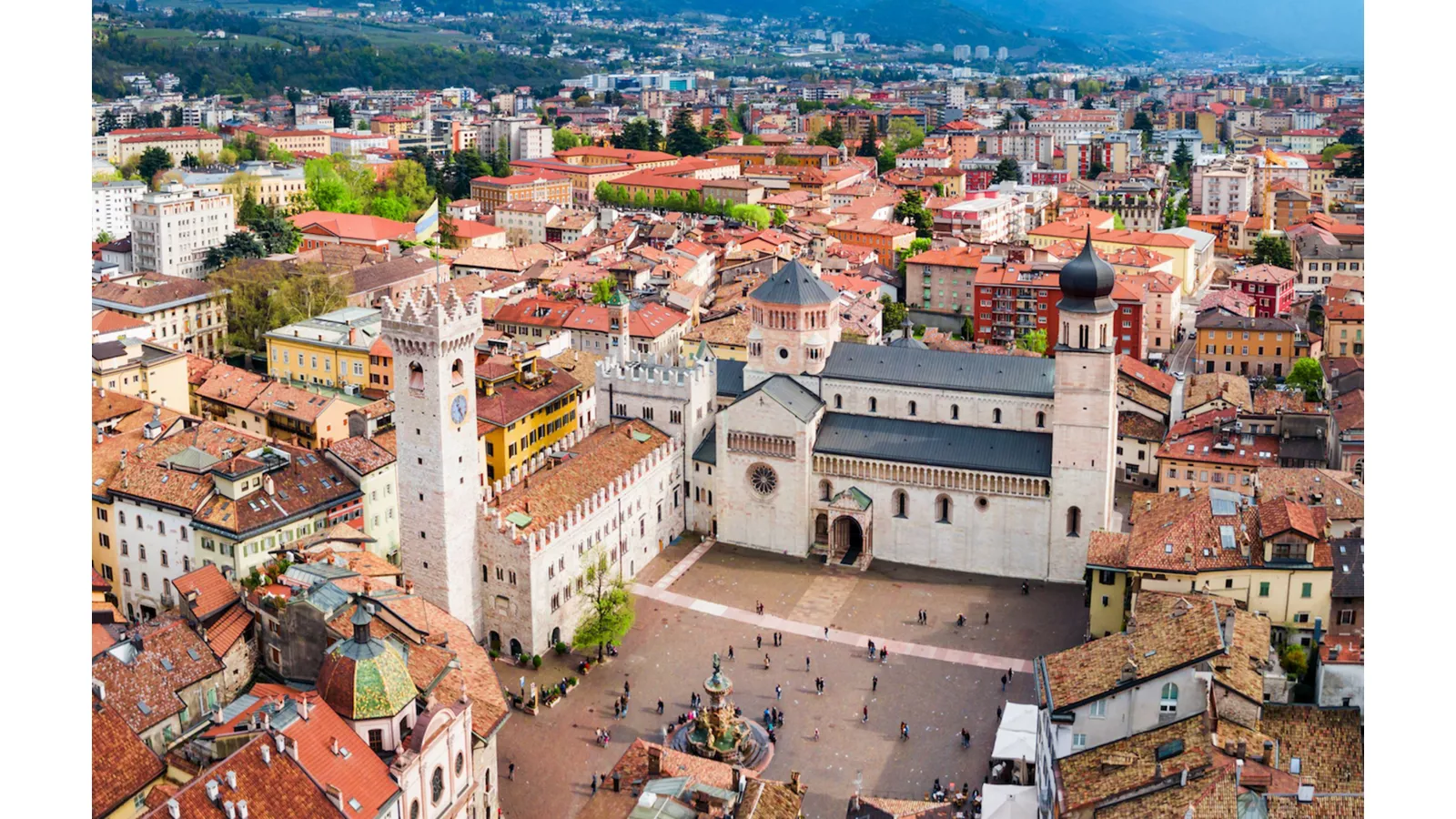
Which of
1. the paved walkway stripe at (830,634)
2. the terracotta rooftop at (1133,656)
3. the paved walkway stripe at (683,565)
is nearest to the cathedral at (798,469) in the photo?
the paved walkway stripe at (683,565)

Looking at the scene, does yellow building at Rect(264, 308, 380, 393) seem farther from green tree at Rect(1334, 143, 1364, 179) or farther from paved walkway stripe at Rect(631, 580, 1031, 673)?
green tree at Rect(1334, 143, 1364, 179)

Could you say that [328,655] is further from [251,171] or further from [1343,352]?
[251,171]

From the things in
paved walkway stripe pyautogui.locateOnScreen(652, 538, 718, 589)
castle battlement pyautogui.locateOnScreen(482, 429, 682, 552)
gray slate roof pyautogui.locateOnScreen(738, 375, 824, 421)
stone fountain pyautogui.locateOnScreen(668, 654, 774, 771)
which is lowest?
stone fountain pyautogui.locateOnScreen(668, 654, 774, 771)

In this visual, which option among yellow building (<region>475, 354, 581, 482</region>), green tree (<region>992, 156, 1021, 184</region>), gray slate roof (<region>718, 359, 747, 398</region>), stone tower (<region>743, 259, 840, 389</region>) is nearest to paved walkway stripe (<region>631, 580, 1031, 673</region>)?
yellow building (<region>475, 354, 581, 482</region>)

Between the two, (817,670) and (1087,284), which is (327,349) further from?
(1087,284)

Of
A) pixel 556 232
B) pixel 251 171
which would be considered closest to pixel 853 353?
pixel 556 232

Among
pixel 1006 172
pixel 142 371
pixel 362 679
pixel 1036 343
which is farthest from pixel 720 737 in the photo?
pixel 1006 172
